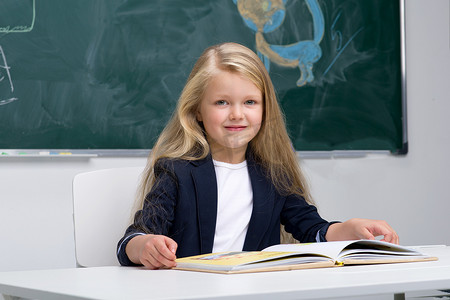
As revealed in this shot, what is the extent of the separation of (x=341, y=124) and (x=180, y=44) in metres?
0.82

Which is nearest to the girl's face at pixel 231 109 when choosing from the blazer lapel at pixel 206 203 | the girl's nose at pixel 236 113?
the girl's nose at pixel 236 113

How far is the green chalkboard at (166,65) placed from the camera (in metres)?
2.23

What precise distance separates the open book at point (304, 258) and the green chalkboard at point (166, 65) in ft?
4.76

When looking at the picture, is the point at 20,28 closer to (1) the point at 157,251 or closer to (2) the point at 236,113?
(2) the point at 236,113

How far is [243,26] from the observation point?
2.62 metres

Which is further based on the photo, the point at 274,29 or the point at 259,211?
the point at 274,29

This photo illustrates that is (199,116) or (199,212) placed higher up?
(199,116)

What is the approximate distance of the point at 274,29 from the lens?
2664 mm

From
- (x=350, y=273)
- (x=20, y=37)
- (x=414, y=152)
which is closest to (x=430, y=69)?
(x=414, y=152)

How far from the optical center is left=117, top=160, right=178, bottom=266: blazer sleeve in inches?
49.8

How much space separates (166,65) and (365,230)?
148 centimetres

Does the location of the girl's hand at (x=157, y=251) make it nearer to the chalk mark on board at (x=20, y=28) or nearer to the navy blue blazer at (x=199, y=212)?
the navy blue blazer at (x=199, y=212)

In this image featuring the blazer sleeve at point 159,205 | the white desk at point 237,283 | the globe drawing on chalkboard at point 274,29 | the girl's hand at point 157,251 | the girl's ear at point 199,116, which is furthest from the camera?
the globe drawing on chalkboard at point 274,29


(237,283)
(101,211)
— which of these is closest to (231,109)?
(101,211)
